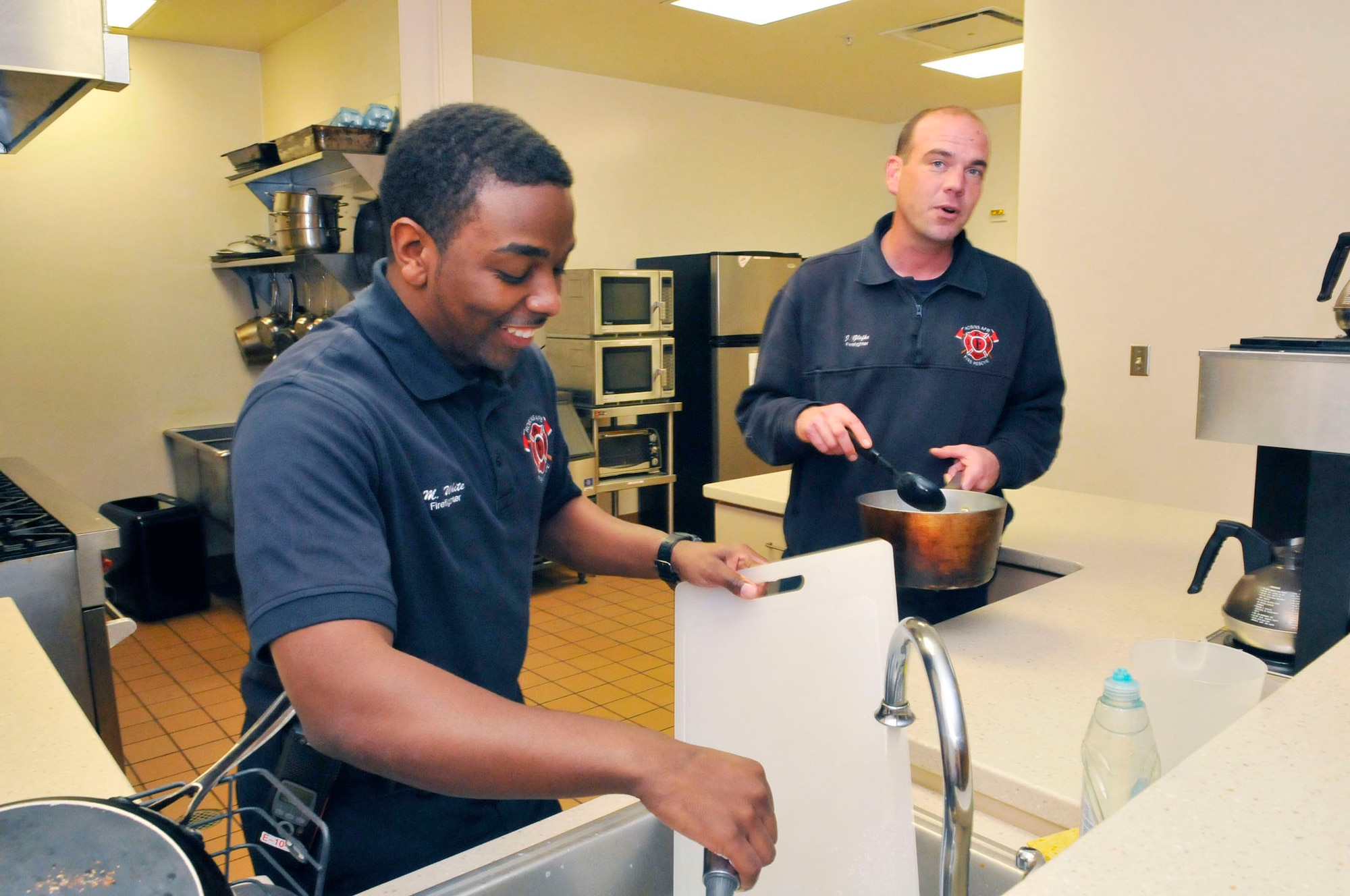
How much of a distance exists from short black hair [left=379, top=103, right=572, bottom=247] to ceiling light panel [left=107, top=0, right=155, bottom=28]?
3.49 meters

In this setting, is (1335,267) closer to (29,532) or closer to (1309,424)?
(1309,424)

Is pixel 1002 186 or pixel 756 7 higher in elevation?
pixel 756 7

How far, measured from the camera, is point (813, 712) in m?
0.98

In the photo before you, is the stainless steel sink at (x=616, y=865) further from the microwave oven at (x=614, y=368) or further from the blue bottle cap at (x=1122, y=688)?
the microwave oven at (x=614, y=368)

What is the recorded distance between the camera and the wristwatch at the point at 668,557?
3.89 ft

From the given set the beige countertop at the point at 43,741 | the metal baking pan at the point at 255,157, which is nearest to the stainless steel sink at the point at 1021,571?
the beige countertop at the point at 43,741

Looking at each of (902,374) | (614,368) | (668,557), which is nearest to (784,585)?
(668,557)

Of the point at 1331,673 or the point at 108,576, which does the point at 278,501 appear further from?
the point at 108,576

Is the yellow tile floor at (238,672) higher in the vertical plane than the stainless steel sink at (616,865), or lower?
lower

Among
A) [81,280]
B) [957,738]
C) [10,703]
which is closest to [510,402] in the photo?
[957,738]

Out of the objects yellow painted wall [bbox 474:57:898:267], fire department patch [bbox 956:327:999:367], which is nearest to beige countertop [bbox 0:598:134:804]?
fire department patch [bbox 956:327:999:367]

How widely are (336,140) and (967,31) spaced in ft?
10.4

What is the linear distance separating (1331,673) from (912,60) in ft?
17.5

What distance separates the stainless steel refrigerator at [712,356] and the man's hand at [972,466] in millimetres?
3836
